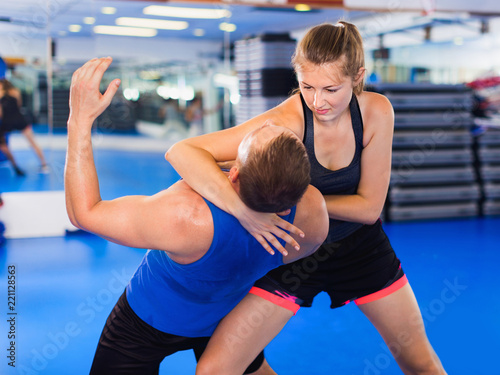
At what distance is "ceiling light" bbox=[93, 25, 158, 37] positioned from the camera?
38.4 ft

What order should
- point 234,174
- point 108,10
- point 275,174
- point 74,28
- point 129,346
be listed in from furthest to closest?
point 108,10
point 74,28
point 129,346
point 234,174
point 275,174

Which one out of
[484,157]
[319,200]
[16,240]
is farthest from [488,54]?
[319,200]

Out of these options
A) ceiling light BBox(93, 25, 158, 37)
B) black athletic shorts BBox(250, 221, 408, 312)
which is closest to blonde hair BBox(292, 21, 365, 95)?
black athletic shorts BBox(250, 221, 408, 312)

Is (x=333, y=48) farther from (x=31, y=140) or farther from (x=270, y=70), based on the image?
(x=31, y=140)

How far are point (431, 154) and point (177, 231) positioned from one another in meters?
5.02

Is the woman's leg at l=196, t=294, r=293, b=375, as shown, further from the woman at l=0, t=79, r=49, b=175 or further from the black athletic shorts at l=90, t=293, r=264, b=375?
the woman at l=0, t=79, r=49, b=175

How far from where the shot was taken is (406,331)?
172 centimetres

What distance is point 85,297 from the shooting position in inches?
130

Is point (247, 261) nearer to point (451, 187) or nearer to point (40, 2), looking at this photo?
point (40, 2)

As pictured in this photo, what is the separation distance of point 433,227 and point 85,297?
3.70 meters

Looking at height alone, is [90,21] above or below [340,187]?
above

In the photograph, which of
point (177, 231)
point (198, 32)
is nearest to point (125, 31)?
point (198, 32)

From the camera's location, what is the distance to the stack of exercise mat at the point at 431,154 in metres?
5.62

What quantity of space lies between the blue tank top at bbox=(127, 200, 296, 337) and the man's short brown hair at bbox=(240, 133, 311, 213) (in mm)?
128
